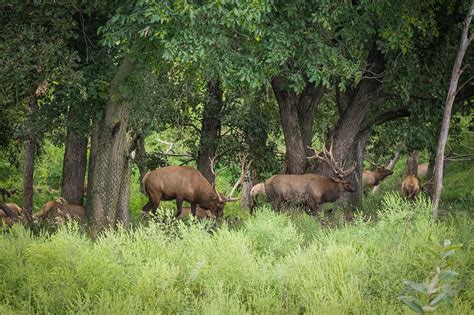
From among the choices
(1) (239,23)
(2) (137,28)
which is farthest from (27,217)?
(1) (239,23)

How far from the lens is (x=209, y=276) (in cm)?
874

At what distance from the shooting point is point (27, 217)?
16047mm

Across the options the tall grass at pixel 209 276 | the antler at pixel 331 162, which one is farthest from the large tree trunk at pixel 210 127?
the tall grass at pixel 209 276

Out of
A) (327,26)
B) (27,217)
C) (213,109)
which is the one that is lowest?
(27,217)

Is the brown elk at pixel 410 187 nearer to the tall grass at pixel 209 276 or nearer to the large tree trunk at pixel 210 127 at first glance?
the large tree trunk at pixel 210 127

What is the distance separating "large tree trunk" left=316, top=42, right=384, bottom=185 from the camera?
18.6m

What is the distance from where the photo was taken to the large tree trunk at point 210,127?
68.4ft

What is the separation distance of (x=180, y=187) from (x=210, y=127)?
9.96ft

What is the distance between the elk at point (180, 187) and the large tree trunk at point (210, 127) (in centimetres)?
183

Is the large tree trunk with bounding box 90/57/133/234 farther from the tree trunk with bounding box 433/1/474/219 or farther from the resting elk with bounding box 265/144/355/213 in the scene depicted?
the tree trunk with bounding box 433/1/474/219

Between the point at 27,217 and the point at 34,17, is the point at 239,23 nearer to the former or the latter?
the point at 34,17

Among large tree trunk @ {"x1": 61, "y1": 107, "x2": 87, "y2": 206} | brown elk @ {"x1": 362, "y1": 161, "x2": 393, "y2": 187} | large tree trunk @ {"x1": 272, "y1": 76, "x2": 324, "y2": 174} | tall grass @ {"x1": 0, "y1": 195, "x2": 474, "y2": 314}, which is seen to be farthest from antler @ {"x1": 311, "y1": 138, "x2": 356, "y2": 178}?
brown elk @ {"x1": 362, "y1": 161, "x2": 393, "y2": 187}

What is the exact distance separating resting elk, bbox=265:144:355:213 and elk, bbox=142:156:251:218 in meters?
0.94

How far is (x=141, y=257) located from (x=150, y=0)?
452 cm
